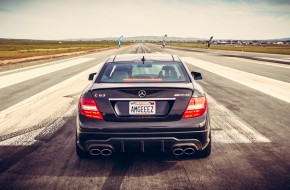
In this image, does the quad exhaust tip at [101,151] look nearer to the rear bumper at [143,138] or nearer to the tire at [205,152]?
the rear bumper at [143,138]

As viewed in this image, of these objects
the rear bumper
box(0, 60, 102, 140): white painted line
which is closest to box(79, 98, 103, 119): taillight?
the rear bumper

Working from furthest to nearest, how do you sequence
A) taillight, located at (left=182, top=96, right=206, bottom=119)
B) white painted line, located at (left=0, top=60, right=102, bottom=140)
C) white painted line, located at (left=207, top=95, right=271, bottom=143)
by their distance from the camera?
white painted line, located at (left=0, top=60, right=102, bottom=140) → white painted line, located at (left=207, top=95, right=271, bottom=143) → taillight, located at (left=182, top=96, right=206, bottom=119)

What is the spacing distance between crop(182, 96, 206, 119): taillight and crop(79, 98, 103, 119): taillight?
1.06 metres

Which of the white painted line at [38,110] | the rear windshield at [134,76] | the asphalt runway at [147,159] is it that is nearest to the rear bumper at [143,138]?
the asphalt runway at [147,159]

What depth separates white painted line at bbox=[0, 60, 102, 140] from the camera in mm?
6220

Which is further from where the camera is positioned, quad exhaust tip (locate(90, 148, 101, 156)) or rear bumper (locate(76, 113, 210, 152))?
quad exhaust tip (locate(90, 148, 101, 156))

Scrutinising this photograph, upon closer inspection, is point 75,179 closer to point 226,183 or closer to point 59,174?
point 59,174

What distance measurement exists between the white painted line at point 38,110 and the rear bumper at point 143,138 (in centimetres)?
280

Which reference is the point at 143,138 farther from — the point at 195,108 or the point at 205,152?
the point at 205,152

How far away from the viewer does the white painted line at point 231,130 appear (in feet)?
17.0

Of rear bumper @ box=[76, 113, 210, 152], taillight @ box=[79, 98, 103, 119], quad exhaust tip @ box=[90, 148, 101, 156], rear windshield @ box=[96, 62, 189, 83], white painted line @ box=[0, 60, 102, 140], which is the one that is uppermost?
rear windshield @ box=[96, 62, 189, 83]

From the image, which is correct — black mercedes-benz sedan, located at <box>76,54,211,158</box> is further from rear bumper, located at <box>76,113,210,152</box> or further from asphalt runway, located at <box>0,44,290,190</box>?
asphalt runway, located at <box>0,44,290,190</box>

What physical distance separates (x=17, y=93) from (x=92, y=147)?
7391 mm

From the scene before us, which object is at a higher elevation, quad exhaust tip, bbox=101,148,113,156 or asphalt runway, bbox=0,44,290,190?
quad exhaust tip, bbox=101,148,113,156
